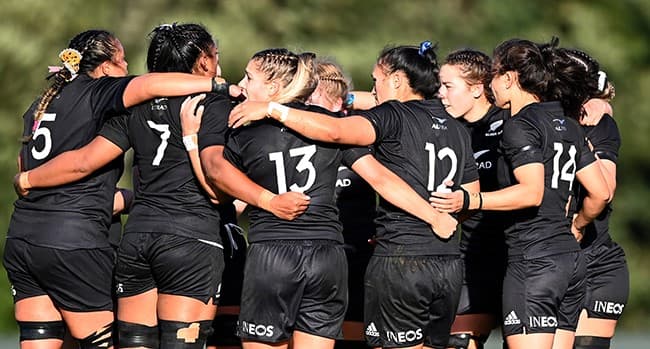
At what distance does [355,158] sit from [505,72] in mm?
1022

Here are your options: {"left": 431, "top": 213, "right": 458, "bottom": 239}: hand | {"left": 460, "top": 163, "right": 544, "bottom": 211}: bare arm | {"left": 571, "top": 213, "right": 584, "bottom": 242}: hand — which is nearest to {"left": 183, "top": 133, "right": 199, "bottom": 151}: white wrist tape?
{"left": 431, "top": 213, "right": 458, "bottom": 239}: hand

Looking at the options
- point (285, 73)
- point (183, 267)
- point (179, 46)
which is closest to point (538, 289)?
point (285, 73)

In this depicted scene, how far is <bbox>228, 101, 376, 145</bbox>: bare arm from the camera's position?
19.1 feet

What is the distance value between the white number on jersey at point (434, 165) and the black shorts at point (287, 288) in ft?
2.15

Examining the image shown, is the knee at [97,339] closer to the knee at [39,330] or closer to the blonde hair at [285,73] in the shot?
the knee at [39,330]

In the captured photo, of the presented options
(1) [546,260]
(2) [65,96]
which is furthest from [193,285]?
(1) [546,260]

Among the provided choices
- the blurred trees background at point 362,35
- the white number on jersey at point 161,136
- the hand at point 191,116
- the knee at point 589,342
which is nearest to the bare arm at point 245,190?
the hand at point 191,116

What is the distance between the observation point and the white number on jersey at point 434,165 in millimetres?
6184

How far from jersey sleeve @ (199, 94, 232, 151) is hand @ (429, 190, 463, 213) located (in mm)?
1134

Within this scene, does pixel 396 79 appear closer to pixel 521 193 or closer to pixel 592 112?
pixel 521 193

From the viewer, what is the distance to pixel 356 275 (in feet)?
24.1

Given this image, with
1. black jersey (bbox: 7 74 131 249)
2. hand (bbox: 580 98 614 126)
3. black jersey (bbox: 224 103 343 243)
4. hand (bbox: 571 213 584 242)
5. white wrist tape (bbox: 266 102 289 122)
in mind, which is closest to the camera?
white wrist tape (bbox: 266 102 289 122)

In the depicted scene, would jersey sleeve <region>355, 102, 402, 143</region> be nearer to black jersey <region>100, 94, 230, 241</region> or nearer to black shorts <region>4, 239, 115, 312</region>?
black jersey <region>100, 94, 230, 241</region>

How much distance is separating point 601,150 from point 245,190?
2347 millimetres
